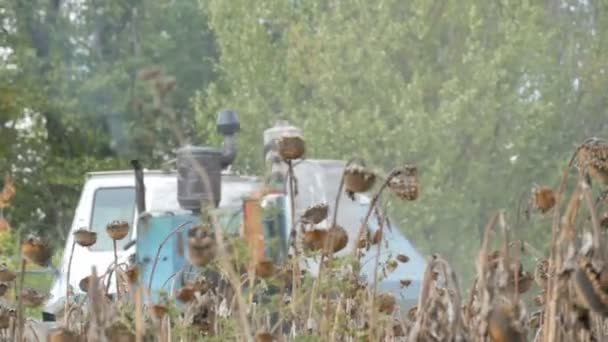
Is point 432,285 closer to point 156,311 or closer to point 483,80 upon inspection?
point 156,311

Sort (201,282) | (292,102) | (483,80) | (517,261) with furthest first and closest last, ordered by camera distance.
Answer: (292,102) < (483,80) < (201,282) < (517,261)

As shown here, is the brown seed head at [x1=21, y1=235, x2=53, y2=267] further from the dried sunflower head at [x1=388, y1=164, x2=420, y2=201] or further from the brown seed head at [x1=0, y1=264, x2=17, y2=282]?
the dried sunflower head at [x1=388, y1=164, x2=420, y2=201]

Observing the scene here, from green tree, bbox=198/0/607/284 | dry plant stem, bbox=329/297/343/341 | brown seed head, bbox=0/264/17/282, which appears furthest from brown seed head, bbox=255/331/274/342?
green tree, bbox=198/0/607/284

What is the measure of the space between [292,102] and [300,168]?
12561mm

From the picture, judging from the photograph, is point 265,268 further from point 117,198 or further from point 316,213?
point 117,198

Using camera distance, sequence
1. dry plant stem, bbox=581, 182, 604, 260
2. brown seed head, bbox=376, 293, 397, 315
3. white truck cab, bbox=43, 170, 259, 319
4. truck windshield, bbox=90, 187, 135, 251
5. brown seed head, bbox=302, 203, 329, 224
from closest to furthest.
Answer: dry plant stem, bbox=581, 182, 604, 260
brown seed head, bbox=302, 203, 329, 224
brown seed head, bbox=376, 293, 397, 315
white truck cab, bbox=43, 170, 259, 319
truck windshield, bbox=90, 187, 135, 251

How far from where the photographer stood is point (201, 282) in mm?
2826

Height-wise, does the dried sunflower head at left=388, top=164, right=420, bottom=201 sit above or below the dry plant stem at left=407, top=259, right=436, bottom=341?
above

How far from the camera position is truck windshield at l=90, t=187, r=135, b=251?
40.0ft

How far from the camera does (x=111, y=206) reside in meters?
12.3

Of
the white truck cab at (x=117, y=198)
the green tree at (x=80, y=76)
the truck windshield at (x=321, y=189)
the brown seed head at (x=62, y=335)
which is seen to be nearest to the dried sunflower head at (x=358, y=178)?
the brown seed head at (x=62, y=335)

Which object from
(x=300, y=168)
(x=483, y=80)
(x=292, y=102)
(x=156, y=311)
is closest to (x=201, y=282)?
(x=156, y=311)

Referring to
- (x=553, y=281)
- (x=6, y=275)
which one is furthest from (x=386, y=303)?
(x=553, y=281)

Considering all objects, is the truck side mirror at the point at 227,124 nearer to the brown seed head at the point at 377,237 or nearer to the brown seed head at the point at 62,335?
the brown seed head at the point at 377,237
